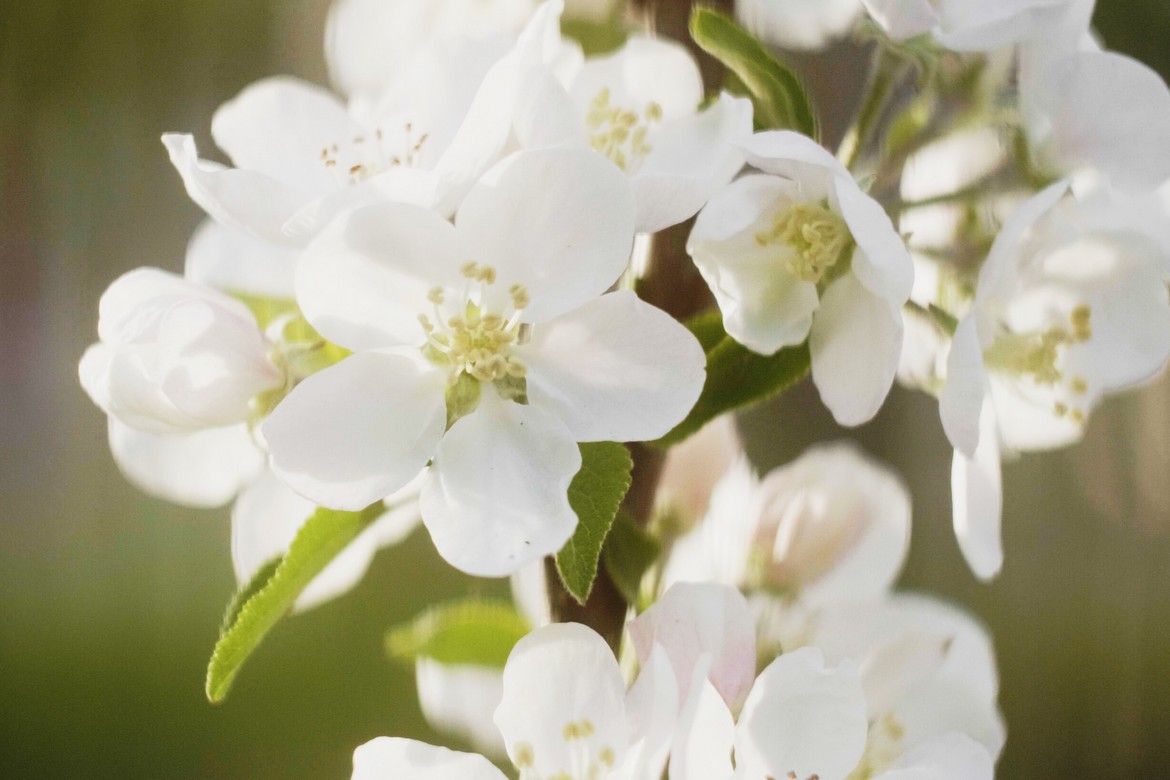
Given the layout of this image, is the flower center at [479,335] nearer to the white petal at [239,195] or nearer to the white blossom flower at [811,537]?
the white petal at [239,195]

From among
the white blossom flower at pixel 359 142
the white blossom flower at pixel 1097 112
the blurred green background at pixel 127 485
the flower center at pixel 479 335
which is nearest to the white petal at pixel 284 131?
the white blossom flower at pixel 359 142

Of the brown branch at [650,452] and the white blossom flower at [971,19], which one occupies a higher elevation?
the white blossom flower at [971,19]

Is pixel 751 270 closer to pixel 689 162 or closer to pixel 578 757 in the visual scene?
pixel 689 162

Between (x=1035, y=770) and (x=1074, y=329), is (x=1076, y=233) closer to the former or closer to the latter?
(x=1074, y=329)

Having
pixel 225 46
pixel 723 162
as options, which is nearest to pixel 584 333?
pixel 723 162

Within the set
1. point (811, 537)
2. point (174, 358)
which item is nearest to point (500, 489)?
point (174, 358)

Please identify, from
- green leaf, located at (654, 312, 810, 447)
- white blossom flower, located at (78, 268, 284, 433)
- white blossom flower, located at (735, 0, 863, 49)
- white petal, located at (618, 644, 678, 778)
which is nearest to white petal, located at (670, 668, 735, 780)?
white petal, located at (618, 644, 678, 778)
